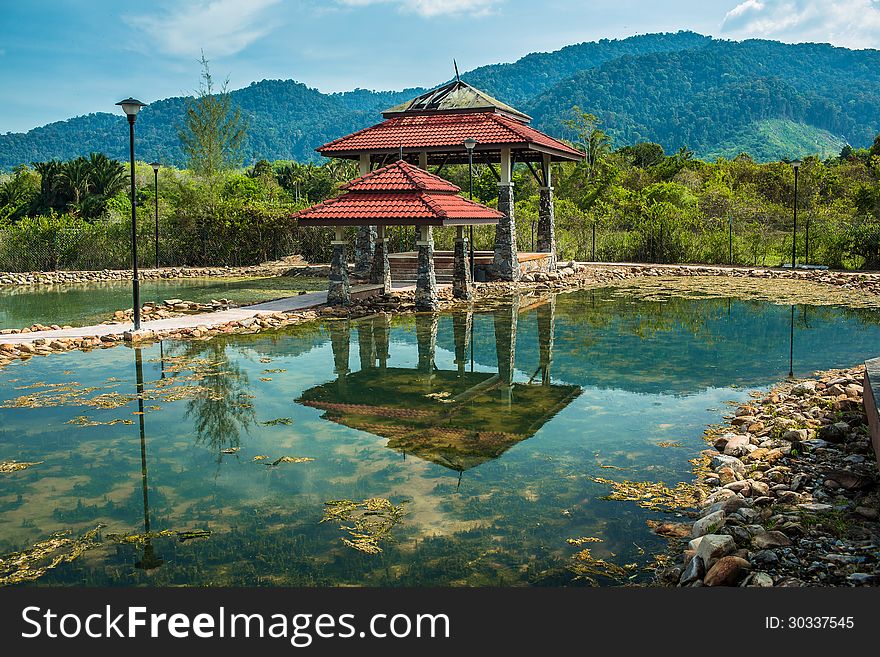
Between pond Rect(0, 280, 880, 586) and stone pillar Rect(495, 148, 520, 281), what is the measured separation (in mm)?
7165

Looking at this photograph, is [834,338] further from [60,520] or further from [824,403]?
[60,520]

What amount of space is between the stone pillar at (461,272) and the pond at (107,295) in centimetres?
442

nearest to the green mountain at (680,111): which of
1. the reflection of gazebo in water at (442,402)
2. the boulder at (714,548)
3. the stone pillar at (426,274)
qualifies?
the stone pillar at (426,274)

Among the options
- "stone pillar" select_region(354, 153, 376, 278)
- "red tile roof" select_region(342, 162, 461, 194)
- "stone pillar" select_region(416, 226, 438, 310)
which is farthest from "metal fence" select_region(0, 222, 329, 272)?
"stone pillar" select_region(416, 226, 438, 310)

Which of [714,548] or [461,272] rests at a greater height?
[461,272]

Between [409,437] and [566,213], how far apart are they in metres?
22.2

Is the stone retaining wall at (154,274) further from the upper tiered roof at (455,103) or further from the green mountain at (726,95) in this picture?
the green mountain at (726,95)

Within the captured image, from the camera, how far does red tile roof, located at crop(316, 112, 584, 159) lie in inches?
781

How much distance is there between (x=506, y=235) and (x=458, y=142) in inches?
102

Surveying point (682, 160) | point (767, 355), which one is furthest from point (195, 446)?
point (682, 160)

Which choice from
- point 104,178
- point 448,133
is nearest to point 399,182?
point 448,133

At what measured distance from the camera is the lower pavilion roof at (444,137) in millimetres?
19828

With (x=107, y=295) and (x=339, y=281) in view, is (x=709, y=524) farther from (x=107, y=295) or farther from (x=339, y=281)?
(x=107, y=295)

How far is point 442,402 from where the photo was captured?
8.84 m
